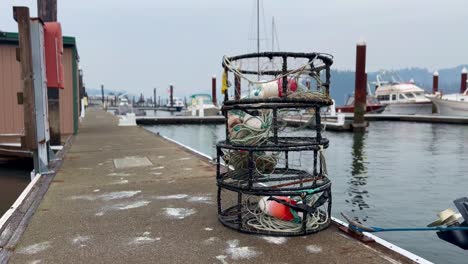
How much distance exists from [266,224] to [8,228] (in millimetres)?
2770

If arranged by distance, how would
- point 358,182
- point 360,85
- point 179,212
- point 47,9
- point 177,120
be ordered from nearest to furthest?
point 179,212 → point 358,182 → point 47,9 → point 360,85 → point 177,120

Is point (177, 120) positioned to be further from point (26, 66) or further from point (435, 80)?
point (435, 80)

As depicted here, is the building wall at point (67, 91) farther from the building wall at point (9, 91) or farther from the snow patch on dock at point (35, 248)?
the snow patch on dock at point (35, 248)

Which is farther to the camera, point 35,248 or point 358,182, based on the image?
point 358,182

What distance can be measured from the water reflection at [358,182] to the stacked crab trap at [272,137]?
3.46m

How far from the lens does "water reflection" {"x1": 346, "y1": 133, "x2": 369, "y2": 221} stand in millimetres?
8289

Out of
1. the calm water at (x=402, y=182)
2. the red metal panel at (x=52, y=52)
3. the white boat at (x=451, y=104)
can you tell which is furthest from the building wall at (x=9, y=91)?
the white boat at (x=451, y=104)

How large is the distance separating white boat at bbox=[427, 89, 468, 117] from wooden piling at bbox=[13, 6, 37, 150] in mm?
37651

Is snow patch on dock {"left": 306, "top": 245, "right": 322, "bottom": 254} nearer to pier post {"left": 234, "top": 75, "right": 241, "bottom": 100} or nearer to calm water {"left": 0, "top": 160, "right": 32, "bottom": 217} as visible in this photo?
pier post {"left": 234, "top": 75, "right": 241, "bottom": 100}

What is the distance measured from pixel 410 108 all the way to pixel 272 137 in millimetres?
43654

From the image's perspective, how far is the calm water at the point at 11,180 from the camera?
8.08m

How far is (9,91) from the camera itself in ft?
46.4

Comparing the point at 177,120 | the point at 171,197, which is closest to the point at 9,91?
the point at 171,197

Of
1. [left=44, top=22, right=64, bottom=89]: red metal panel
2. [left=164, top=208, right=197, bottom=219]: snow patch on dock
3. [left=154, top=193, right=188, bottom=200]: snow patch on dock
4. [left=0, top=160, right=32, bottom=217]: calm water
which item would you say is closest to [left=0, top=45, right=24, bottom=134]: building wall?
[left=0, top=160, right=32, bottom=217]: calm water
